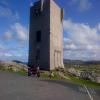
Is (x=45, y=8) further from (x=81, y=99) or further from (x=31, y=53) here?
(x=81, y=99)

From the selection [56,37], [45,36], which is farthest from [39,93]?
[56,37]

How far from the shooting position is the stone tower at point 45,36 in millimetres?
45156

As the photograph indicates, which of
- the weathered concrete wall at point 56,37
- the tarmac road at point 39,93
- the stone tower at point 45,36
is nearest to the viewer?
the tarmac road at point 39,93

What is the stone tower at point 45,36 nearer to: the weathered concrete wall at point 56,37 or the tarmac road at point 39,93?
the weathered concrete wall at point 56,37

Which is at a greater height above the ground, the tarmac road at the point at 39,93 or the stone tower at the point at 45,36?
the stone tower at the point at 45,36

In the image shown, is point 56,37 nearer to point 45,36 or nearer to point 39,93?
point 45,36

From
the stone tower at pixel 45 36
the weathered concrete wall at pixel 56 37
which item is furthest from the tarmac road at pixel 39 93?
the weathered concrete wall at pixel 56 37

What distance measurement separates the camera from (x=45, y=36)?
45.8m

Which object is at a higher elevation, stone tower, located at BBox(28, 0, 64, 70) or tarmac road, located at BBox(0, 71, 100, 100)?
stone tower, located at BBox(28, 0, 64, 70)

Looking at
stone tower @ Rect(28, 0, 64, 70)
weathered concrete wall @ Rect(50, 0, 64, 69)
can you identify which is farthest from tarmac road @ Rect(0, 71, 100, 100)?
weathered concrete wall @ Rect(50, 0, 64, 69)

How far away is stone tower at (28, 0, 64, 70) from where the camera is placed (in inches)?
1778

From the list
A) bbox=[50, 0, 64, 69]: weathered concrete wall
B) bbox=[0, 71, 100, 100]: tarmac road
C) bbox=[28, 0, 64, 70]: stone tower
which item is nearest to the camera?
bbox=[0, 71, 100, 100]: tarmac road

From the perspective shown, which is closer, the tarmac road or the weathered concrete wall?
the tarmac road

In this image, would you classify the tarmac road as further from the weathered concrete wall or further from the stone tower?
the weathered concrete wall
